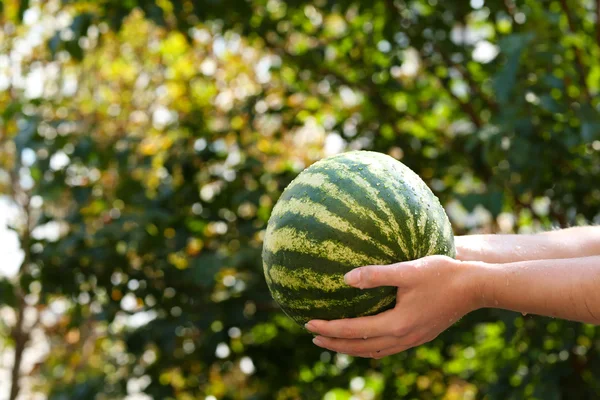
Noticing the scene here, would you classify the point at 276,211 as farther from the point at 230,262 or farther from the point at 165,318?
the point at 165,318

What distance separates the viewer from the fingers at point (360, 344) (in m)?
1.81

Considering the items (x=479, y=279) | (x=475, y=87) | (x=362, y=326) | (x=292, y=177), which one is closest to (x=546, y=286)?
(x=479, y=279)

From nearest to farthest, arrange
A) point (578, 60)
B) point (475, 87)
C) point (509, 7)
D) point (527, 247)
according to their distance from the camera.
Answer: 1. point (527, 247)
2. point (578, 60)
3. point (509, 7)
4. point (475, 87)

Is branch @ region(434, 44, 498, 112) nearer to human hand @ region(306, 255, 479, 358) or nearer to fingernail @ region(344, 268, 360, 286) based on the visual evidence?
human hand @ region(306, 255, 479, 358)

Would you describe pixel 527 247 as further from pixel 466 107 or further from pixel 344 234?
pixel 466 107

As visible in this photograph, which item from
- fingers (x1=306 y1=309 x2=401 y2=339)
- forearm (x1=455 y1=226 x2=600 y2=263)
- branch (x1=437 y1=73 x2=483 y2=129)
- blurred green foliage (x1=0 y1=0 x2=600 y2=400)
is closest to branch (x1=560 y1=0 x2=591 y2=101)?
blurred green foliage (x1=0 y1=0 x2=600 y2=400)

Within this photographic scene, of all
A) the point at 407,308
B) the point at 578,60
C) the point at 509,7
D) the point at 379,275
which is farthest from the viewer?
the point at 509,7

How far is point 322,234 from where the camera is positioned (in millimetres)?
1771

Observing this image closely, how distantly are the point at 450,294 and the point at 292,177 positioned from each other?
2316 mm

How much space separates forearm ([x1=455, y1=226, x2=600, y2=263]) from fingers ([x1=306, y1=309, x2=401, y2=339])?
507mm

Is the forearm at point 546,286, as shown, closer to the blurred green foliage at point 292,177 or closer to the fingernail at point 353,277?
the fingernail at point 353,277

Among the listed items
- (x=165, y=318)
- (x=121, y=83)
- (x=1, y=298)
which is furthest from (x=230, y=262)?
(x=121, y=83)

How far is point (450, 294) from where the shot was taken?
172 cm

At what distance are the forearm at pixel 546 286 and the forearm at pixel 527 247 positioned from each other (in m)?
0.43
